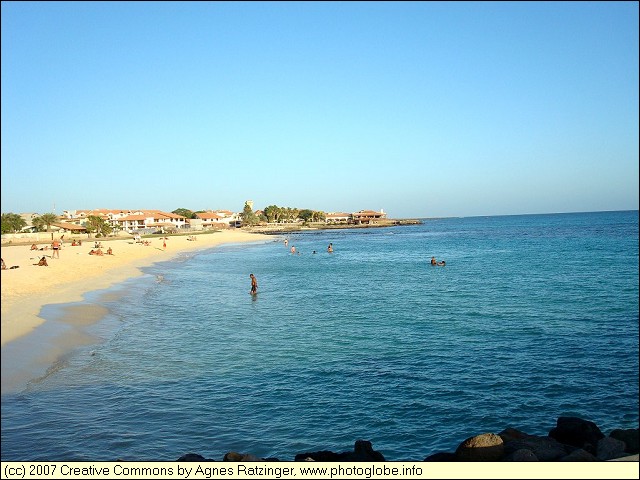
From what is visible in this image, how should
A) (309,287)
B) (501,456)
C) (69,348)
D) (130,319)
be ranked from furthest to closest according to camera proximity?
1. (309,287)
2. (130,319)
3. (69,348)
4. (501,456)

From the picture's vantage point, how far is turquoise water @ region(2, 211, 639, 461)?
923cm

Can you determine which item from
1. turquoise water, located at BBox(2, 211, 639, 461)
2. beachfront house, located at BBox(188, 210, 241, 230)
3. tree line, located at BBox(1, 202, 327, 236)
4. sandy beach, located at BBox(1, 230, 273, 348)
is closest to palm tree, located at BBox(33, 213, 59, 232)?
tree line, located at BBox(1, 202, 327, 236)

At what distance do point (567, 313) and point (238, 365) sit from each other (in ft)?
51.5

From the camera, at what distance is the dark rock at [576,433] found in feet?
25.5

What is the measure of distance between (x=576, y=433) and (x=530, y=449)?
1509 mm

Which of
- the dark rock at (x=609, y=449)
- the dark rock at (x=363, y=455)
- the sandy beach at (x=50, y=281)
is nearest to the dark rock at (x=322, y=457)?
the dark rock at (x=363, y=455)

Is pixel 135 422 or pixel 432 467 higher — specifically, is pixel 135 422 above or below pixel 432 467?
below

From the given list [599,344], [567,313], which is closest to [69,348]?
[599,344]

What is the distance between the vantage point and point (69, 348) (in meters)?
15.4

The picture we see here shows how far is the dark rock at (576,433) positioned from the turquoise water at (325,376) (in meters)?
1.57

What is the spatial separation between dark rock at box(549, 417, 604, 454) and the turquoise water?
1.57m

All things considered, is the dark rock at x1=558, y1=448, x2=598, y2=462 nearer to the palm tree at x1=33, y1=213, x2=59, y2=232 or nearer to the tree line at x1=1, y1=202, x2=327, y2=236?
the tree line at x1=1, y1=202, x2=327, y2=236

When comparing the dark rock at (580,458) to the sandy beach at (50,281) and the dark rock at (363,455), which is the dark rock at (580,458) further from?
the sandy beach at (50,281)

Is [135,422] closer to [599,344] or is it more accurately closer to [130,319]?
[130,319]
